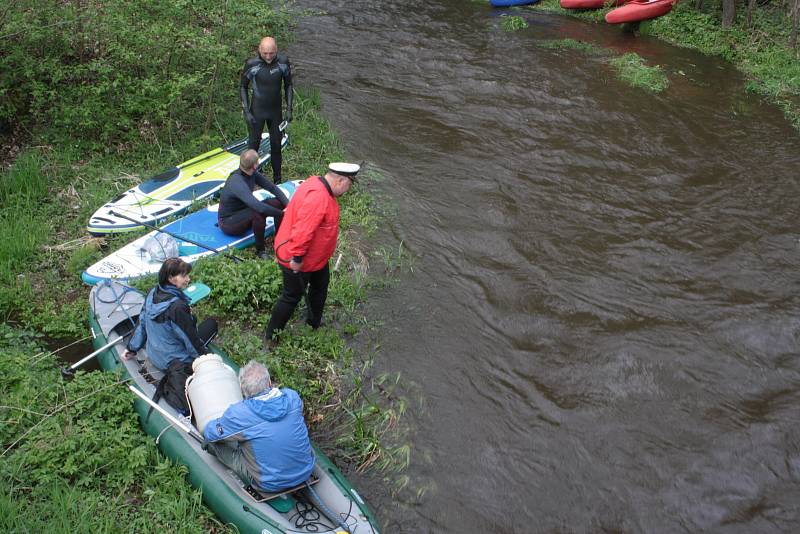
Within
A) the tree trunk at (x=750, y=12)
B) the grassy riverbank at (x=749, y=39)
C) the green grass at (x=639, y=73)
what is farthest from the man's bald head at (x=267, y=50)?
the tree trunk at (x=750, y=12)

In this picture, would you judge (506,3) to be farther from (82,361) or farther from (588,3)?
(82,361)

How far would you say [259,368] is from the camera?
4090mm

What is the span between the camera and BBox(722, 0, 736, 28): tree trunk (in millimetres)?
14359

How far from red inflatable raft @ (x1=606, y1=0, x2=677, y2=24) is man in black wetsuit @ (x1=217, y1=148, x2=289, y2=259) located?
11.2 m

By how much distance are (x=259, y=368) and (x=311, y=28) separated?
1170cm

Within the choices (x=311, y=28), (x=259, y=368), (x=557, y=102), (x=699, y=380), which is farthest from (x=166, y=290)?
(x=311, y=28)

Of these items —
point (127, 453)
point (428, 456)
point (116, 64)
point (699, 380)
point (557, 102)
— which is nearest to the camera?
point (127, 453)

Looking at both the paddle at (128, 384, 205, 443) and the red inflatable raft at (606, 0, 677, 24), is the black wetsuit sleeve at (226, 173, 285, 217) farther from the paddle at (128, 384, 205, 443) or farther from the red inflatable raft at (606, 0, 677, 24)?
the red inflatable raft at (606, 0, 677, 24)

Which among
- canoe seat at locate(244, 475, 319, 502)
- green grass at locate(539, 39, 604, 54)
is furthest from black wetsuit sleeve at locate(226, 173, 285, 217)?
green grass at locate(539, 39, 604, 54)

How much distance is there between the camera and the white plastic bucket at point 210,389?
4504mm

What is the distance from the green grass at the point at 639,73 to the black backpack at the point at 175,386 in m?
10.3

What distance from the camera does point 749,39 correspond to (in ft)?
45.9

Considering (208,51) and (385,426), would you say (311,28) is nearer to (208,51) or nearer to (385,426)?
(208,51)

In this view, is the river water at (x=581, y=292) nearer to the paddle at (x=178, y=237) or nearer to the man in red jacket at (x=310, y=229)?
the man in red jacket at (x=310, y=229)
